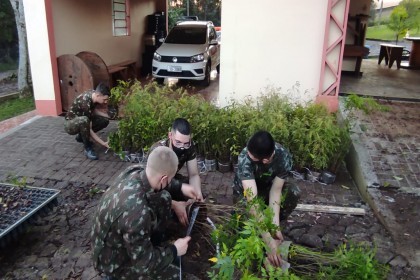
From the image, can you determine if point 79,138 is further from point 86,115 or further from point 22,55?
point 22,55

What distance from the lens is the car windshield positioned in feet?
34.7

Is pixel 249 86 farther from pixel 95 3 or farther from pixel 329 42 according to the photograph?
pixel 95 3

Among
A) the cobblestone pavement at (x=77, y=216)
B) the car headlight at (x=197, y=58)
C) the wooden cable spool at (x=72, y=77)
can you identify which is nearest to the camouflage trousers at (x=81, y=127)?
the cobblestone pavement at (x=77, y=216)

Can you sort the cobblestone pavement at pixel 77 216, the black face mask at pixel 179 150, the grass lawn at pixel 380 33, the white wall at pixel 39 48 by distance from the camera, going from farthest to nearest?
the grass lawn at pixel 380 33 < the white wall at pixel 39 48 < the black face mask at pixel 179 150 < the cobblestone pavement at pixel 77 216

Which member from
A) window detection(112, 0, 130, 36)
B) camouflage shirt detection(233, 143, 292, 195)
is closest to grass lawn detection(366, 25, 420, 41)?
window detection(112, 0, 130, 36)

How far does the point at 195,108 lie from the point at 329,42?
2.56m

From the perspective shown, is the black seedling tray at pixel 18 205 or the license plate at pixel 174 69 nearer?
the black seedling tray at pixel 18 205

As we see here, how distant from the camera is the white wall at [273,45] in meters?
5.97

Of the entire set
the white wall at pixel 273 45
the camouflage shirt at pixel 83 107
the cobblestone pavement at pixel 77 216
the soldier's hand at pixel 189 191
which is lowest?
the cobblestone pavement at pixel 77 216

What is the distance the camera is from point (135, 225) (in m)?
2.18

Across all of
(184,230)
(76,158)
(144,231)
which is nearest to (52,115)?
(76,158)

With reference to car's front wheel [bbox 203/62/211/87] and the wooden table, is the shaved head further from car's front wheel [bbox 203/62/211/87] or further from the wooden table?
the wooden table

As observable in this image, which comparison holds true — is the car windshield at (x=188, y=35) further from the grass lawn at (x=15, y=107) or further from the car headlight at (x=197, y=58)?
the grass lawn at (x=15, y=107)

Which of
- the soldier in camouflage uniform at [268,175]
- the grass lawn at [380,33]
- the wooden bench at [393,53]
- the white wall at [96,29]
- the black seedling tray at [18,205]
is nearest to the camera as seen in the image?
the soldier in camouflage uniform at [268,175]
